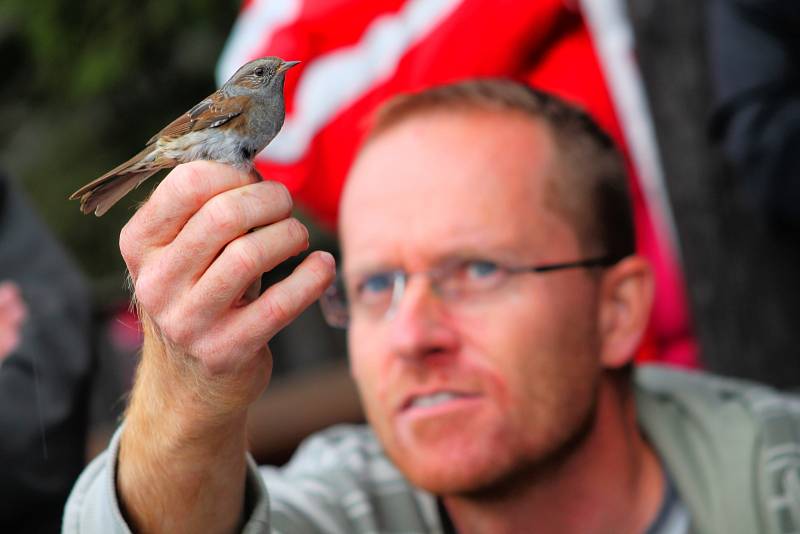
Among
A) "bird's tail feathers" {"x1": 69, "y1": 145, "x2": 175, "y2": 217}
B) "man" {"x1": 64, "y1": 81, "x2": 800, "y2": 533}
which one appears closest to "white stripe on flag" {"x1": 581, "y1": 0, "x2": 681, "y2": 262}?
"man" {"x1": 64, "y1": 81, "x2": 800, "y2": 533}

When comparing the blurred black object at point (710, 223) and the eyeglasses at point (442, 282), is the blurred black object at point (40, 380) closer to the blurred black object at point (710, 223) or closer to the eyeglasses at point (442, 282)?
the eyeglasses at point (442, 282)

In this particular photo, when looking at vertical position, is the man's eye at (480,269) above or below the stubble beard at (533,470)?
above

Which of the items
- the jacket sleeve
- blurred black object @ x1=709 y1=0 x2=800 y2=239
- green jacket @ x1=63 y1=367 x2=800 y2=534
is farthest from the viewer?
blurred black object @ x1=709 y1=0 x2=800 y2=239

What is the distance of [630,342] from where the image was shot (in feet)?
6.67

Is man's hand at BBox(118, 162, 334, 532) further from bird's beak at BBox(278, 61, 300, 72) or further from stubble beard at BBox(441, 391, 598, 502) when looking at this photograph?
stubble beard at BBox(441, 391, 598, 502)

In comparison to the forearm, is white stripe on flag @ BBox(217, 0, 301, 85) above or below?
above

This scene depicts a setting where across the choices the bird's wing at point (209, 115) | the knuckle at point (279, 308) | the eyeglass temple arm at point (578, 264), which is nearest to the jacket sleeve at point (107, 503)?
the knuckle at point (279, 308)

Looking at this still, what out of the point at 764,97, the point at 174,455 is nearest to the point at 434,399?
the point at 174,455

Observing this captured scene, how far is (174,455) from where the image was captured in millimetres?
1186

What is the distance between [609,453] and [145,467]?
105 centimetres

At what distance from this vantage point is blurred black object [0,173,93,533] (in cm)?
156

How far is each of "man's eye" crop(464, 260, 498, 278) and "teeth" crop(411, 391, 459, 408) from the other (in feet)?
0.84

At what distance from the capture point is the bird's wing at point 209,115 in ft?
3.30

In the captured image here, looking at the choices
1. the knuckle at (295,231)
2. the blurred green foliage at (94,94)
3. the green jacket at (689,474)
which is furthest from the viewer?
the blurred green foliage at (94,94)
